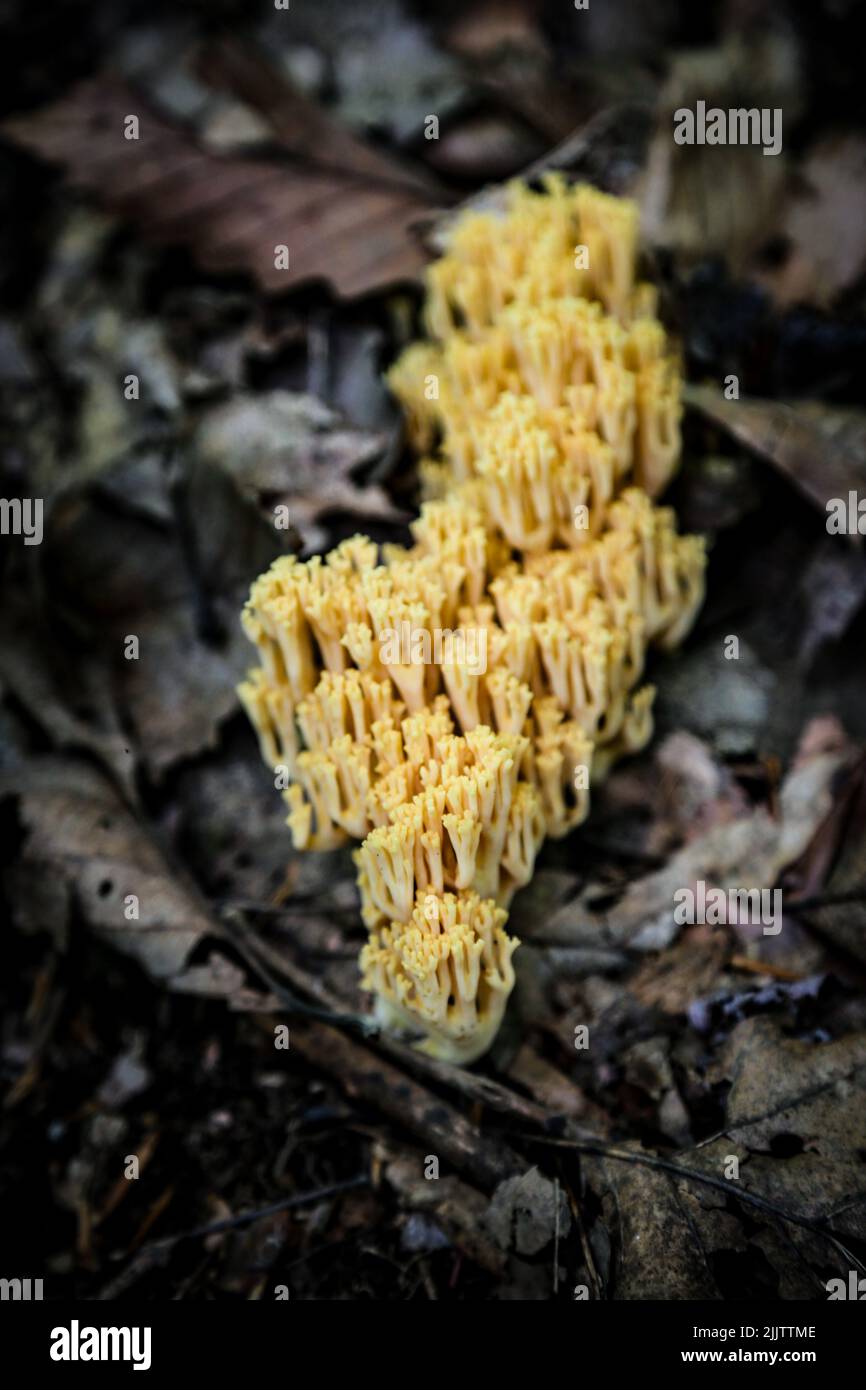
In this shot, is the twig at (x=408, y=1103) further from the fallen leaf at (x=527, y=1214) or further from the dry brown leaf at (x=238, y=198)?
the dry brown leaf at (x=238, y=198)

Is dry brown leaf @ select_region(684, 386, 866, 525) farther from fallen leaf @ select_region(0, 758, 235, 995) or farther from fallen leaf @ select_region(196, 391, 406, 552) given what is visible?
fallen leaf @ select_region(0, 758, 235, 995)

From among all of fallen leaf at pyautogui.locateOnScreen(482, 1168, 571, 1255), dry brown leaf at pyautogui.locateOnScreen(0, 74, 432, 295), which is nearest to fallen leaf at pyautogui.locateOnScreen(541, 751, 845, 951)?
fallen leaf at pyautogui.locateOnScreen(482, 1168, 571, 1255)

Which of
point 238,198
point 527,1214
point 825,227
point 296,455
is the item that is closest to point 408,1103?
point 527,1214

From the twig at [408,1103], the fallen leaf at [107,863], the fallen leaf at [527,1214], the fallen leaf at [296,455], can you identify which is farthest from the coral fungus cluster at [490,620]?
the fallen leaf at [107,863]

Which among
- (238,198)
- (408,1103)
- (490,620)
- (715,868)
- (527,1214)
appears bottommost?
(527,1214)

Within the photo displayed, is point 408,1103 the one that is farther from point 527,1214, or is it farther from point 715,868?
point 715,868

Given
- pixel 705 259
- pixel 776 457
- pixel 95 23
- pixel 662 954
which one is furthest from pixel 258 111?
pixel 662 954
